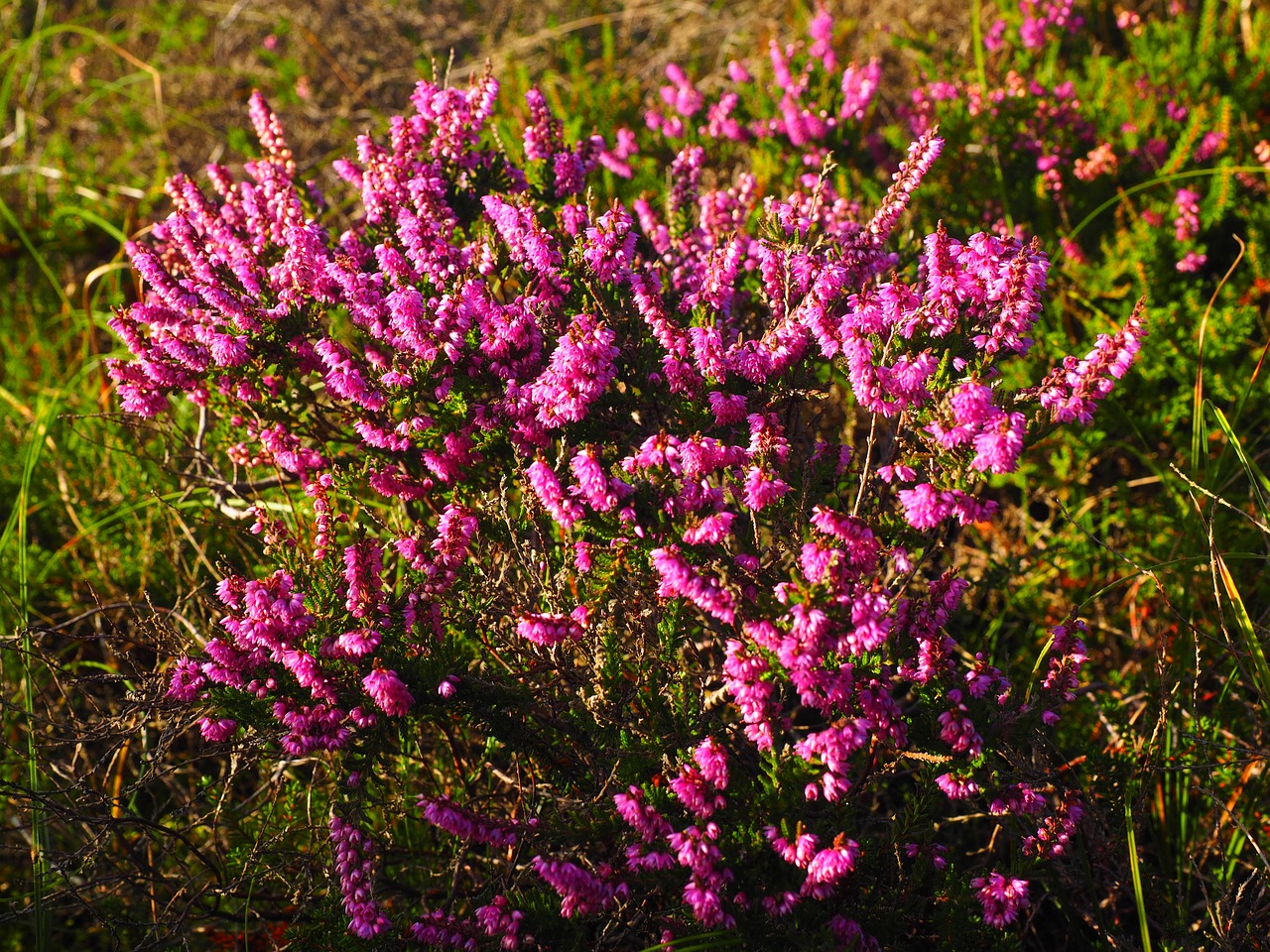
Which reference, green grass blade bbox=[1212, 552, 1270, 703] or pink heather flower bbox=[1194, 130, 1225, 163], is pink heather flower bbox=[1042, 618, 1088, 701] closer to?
green grass blade bbox=[1212, 552, 1270, 703]

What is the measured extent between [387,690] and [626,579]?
71cm

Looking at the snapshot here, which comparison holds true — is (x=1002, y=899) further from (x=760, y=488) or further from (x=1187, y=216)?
(x=1187, y=216)

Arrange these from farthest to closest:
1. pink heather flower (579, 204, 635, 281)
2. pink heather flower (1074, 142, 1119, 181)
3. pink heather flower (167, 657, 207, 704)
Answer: pink heather flower (1074, 142, 1119, 181)
pink heather flower (579, 204, 635, 281)
pink heather flower (167, 657, 207, 704)

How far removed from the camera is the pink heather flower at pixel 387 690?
7.16ft

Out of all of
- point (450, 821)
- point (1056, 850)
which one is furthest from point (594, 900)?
point (1056, 850)

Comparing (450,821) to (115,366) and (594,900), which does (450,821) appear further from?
(115,366)

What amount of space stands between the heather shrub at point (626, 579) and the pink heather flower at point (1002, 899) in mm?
10

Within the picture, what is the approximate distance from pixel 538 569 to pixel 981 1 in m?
5.37

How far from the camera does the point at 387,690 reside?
2.19 metres

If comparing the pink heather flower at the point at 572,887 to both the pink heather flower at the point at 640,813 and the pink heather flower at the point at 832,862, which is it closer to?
the pink heather flower at the point at 640,813

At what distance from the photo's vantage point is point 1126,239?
13.8 feet

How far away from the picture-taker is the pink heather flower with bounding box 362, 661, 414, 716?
7.16 feet

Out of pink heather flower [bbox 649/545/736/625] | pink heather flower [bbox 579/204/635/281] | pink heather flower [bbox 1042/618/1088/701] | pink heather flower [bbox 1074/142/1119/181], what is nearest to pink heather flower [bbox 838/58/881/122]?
pink heather flower [bbox 1074/142/1119/181]

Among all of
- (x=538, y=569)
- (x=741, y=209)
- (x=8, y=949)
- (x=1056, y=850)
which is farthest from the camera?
(x=741, y=209)
